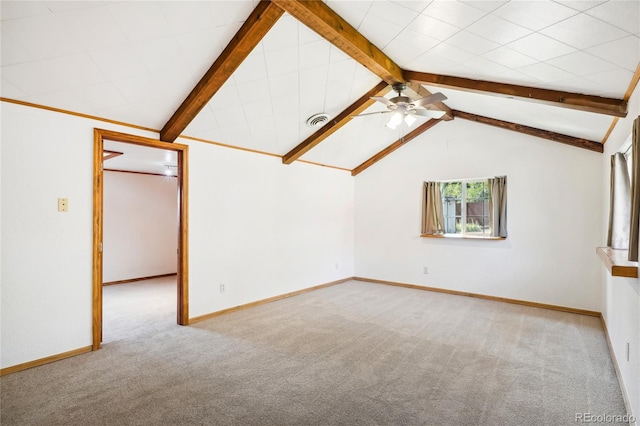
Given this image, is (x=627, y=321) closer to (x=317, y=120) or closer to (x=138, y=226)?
(x=317, y=120)

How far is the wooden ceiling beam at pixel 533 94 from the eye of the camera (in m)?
2.91

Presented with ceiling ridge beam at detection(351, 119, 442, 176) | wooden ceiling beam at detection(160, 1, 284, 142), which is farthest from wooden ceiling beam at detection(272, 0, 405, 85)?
ceiling ridge beam at detection(351, 119, 442, 176)

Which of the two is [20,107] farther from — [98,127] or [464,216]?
[464,216]

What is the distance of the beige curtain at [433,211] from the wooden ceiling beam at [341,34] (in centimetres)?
271

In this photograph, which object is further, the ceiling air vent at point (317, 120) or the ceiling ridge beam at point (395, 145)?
the ceiling ridge beam at point (395, 145)

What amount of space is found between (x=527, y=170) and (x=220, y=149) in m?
4.61

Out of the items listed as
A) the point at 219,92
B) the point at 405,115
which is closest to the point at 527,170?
the point at 405,115

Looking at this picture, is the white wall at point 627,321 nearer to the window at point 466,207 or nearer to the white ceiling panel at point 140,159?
the window at point 466,207

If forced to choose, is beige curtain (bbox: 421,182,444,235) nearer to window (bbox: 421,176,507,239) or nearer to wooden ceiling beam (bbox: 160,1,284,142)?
window (bbox: 421,176,507,239)

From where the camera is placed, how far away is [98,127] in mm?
3465

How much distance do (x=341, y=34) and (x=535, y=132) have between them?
358 cm

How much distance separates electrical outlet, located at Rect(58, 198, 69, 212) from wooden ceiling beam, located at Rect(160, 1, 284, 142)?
1218 mm

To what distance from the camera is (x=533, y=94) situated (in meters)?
3.29

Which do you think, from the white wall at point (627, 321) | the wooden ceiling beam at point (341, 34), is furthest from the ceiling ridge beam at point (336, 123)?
the white wall at point (627, 321)
